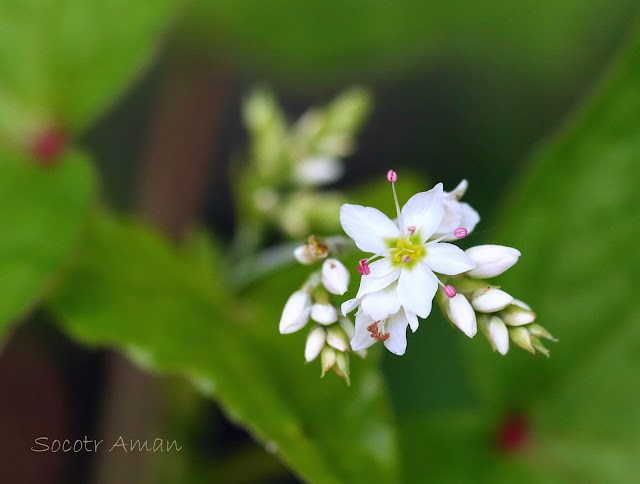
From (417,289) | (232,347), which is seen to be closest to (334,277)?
(417,289)

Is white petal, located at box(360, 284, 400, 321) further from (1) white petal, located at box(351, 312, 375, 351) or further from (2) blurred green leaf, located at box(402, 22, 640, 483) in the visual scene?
(2) blurred green leaf, located at box(402, 22, 640, 483)

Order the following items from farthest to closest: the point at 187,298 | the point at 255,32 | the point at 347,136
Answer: the point at 255,32 < the point at 347,136 < the point at 187,298

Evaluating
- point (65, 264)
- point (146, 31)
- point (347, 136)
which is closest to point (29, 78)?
point (146, 31)

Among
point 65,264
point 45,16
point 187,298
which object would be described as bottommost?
point 187,298

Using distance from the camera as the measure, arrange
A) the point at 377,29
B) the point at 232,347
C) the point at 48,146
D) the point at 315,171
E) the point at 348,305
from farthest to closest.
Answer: the point at 377,29, the point at 315,171, the point at 48,146, the point at 232,347, the point at 348,305

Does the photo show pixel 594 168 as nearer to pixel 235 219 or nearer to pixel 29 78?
pixel 29 78

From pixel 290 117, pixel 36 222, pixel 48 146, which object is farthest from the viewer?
pixel 290 117

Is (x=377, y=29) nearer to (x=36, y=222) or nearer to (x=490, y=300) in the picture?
(x=36, y=222)
